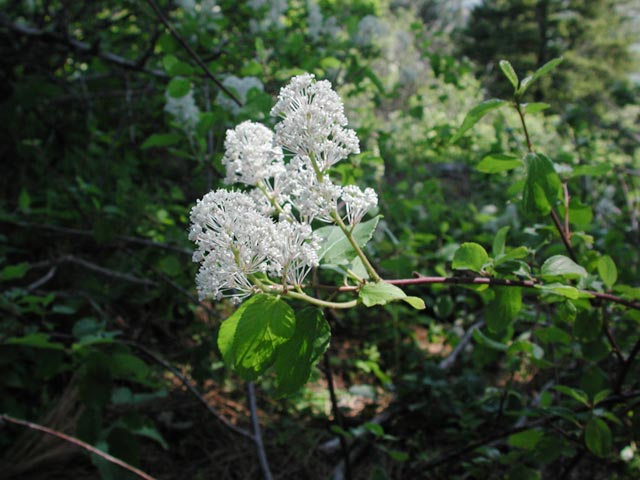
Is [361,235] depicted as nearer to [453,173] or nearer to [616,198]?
[616,198]

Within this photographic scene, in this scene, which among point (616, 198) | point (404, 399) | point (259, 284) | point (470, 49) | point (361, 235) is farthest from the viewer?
point (470, 49)

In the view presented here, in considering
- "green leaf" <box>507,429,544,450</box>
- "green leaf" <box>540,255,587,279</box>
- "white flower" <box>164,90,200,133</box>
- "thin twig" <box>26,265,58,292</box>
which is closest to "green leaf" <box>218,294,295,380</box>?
"green leaf" <box>540,255,587,279</box>

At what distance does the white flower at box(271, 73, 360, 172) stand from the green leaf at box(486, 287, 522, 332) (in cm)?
45

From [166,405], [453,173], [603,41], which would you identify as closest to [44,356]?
[166,405]

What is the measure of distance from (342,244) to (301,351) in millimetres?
214

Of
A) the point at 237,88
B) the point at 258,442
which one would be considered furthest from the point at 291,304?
the point at 237,88

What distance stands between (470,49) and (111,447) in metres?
21.9

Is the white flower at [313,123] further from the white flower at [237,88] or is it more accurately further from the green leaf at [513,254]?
the white flower at [237,88]

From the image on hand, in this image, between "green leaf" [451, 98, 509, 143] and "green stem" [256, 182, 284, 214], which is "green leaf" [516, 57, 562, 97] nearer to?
"green leaf" [451, 98, 509, 143]

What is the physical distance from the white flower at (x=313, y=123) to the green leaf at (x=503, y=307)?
0.45m

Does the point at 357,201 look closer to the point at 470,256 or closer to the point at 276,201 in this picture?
the point at 276,201

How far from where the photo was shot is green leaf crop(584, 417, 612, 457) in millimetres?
1118

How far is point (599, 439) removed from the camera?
1.12 meters

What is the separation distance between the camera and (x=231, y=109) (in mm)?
1631
